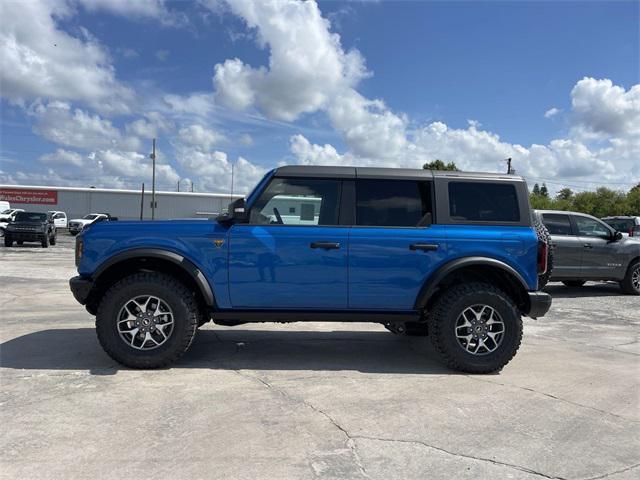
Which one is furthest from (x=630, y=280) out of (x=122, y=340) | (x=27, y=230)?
(x=27, y=230)

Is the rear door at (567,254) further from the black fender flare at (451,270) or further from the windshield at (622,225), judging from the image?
the windshield at (622,225)

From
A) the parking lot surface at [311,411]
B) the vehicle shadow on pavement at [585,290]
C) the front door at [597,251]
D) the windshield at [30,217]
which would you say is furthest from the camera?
the windshield at [30,217]

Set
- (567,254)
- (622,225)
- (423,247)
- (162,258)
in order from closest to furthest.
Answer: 1. (162,258)
2. (423,247)
3. (567,254)
4. (622,225)

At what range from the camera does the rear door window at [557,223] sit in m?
10.4

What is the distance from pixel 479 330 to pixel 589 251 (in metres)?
6.86

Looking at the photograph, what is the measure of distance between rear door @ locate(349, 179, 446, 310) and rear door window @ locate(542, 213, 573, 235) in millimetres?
6778

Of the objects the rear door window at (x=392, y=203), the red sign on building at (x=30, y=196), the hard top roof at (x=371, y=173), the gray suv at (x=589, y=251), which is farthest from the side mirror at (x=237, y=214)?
the red sign on building at (x=30, y=196)

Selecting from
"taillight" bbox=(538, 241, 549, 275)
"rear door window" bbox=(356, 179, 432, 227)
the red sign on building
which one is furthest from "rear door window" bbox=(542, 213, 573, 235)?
the red sign on building

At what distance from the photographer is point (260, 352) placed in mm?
5500

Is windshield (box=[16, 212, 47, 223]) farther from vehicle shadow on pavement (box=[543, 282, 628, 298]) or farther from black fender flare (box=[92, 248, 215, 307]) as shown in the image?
vehicle shadow on pavement (box=[543, 282, 628, 298])

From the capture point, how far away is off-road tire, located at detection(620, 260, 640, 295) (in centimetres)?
1071

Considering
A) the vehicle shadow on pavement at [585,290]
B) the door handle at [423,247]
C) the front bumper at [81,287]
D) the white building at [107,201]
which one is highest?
the white building at [107,201]

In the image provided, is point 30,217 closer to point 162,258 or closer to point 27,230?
point 27,230

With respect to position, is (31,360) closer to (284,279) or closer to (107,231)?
(107,231)
